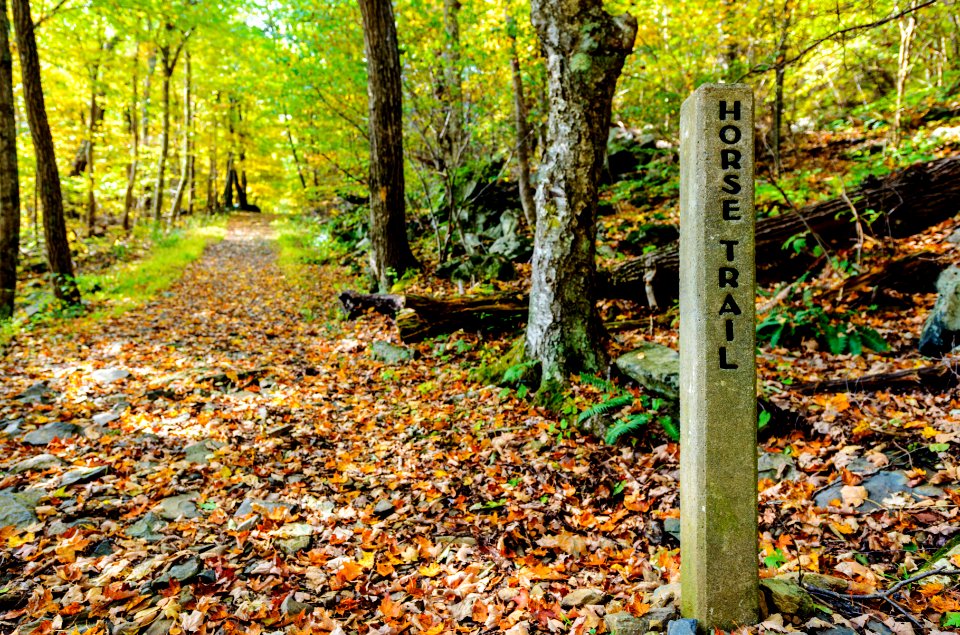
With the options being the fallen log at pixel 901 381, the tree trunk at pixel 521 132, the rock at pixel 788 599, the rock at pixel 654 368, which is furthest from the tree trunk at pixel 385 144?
the rock at pixel 788 599

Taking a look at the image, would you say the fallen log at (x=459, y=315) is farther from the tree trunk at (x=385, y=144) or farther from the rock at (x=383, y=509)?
the rock at (x=383, y=509)

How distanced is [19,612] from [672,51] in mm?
13889

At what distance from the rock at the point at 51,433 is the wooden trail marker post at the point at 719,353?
5957 mm

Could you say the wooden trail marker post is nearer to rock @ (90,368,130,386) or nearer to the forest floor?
the forest floor

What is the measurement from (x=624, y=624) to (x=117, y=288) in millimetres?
13765

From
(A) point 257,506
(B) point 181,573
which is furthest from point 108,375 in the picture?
(B) point 181,573

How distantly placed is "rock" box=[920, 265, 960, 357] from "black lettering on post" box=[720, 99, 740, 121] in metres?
4.58

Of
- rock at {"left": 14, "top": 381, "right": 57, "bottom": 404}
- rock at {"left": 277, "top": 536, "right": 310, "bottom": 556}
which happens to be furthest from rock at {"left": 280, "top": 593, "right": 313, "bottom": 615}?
rock at {"left": 14, "top": 381, "right": 57, "bottom": 404}

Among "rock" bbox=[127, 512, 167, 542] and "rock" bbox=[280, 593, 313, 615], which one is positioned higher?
"rock" bbox=[127, 512, 167, 542]

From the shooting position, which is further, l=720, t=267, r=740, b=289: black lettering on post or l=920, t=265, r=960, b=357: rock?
l=920, t=265, r=960, b=357: rock

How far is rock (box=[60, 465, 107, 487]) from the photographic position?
173 inches

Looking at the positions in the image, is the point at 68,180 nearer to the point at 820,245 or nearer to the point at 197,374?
the point at 197,374

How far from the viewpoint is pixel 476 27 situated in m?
11.4

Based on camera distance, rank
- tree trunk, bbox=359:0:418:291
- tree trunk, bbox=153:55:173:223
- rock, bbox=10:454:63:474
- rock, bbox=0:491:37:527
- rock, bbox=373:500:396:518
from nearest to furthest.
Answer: rock, bbox=0:491:37:527 → rock, bbox=373:500:396:518 → rock, bbox=10:454:63:474 → tree trunk, bbox=359:0:418:291 → tree trunk, bbox=153:55:173:223
